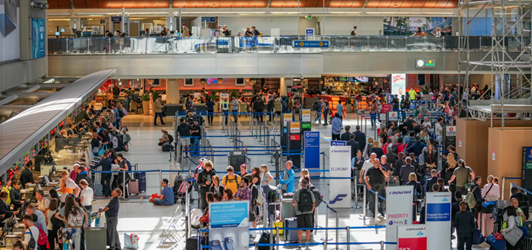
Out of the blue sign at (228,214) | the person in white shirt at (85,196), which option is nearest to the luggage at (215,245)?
the blue sign at (228,214)

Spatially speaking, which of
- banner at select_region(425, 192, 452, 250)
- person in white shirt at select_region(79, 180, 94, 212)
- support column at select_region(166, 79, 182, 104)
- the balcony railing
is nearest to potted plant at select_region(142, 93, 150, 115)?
support column at select_region(166, 79, 182, 104)

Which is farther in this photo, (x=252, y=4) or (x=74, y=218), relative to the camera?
(x=252, y=4)

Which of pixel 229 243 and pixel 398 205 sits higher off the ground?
pixel 398 205

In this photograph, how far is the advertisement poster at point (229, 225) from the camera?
31.7ft

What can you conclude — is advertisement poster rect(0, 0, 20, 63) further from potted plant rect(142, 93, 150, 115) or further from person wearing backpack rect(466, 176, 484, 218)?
potted plant rect(142, 93, 150, 115)

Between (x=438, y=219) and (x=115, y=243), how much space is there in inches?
230

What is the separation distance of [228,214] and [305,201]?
9.01ft

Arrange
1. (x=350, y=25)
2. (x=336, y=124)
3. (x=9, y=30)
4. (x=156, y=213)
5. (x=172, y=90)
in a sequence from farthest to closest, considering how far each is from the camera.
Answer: (x=350, y=25)
(x=172, y=90)
(x=336, y=124)
(x=9, y=30)
(x=156, y=213)

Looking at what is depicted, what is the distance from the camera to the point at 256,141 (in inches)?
1023

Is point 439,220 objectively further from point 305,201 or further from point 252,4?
point 252,4

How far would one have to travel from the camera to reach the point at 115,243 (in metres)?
12.3

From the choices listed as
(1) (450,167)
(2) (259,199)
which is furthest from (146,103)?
(2) (259,199)

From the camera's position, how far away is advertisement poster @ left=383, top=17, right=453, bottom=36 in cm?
4269

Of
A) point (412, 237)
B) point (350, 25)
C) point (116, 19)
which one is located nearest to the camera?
point (412, 237)
